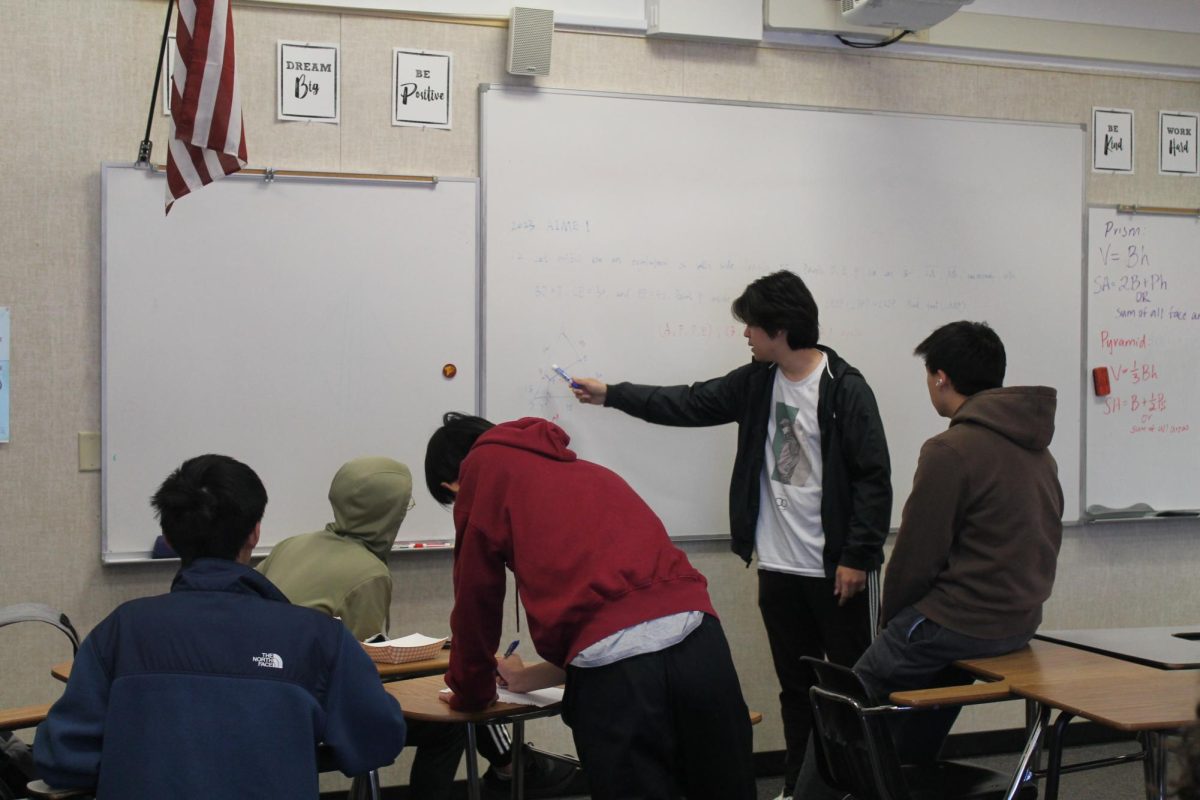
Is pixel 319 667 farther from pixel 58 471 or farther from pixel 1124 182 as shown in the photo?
pixel 1124 182

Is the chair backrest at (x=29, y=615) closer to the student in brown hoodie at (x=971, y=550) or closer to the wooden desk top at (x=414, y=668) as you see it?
the wooden desk top at (x=414, y=668)

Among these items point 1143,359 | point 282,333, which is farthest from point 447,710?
point 1143,359

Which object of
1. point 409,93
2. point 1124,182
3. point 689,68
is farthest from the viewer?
point 1124,182

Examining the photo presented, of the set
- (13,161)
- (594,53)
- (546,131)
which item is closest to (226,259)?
(13,161)

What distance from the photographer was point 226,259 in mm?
3453

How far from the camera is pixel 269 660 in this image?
1825 mm

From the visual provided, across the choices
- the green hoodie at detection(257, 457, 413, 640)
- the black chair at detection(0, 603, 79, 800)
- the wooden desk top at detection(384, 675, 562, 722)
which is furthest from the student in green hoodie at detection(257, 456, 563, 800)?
the black chair at detection(0, 603, 79, 800)

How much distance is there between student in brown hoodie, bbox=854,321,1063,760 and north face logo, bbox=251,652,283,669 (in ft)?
4.59

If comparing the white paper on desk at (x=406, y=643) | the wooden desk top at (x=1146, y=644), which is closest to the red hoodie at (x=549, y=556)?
the white paper on desk at (x=406, y=643)

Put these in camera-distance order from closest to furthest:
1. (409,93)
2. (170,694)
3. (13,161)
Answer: (170,694) < (13,161) < (409,93)

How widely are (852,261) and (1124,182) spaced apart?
3.84 ft

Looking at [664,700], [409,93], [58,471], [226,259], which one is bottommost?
[664,700]

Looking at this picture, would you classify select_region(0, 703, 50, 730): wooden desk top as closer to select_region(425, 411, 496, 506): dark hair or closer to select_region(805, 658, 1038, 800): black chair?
select_region(425, 411, 496, 506): dark hair

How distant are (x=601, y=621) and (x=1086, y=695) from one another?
38.2 inches
